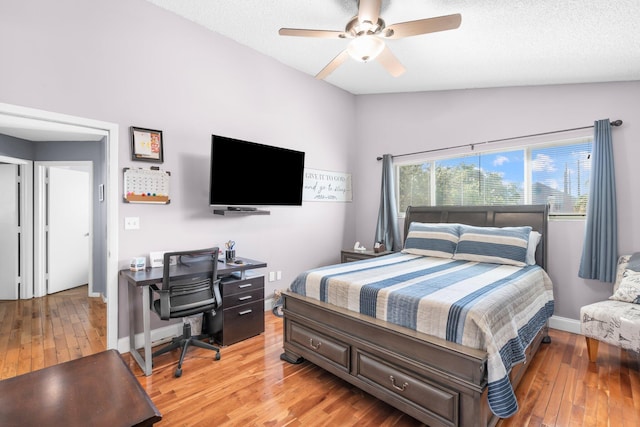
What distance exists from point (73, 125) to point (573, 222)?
485cm

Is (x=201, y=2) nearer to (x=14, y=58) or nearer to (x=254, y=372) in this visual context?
(x=14, y=58)

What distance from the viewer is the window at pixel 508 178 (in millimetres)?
3328

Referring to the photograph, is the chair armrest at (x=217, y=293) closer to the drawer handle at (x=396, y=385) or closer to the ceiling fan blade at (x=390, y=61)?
the drawer handle at (x=396, y=385)

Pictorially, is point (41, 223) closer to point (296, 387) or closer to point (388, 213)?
point (296, 387)

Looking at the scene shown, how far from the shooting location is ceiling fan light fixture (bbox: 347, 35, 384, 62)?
228 cm

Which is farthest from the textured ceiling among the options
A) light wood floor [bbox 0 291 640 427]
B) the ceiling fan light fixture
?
light wood floor [bbox 0 291 640 427]

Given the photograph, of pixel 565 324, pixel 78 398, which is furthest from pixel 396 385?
pixel 565 324

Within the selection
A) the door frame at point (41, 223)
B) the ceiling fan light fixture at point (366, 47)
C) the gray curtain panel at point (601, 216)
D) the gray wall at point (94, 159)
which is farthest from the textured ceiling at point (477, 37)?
the door frame at point (41, 223)

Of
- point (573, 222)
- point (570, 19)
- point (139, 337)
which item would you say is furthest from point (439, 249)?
point (139, 337)

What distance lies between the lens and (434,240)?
353 centimetres

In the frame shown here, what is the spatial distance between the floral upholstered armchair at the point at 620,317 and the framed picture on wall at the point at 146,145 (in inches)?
157

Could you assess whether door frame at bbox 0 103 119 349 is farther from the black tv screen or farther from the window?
the window

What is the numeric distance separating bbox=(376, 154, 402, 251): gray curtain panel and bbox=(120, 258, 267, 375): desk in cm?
208

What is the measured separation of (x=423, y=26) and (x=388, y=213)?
278cm
